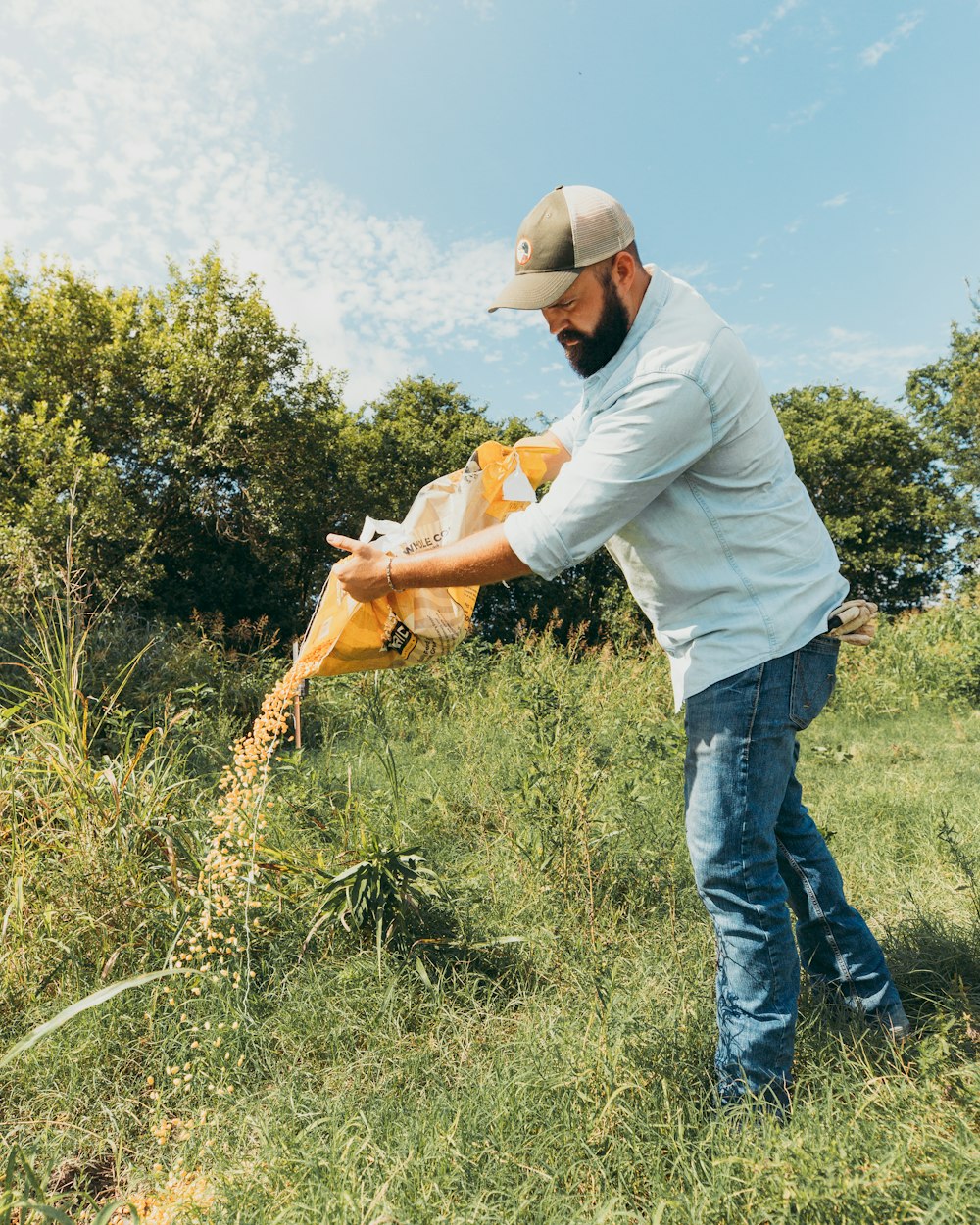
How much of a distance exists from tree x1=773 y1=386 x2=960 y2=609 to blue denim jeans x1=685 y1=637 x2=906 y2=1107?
20.7 m

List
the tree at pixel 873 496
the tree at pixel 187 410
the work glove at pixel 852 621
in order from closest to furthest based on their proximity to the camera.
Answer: the work glove at pixel 852 621 < the tree at pixel 187 410 < the tree at pixel 873 496

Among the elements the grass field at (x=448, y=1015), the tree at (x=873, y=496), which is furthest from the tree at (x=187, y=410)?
the tree at (x=873, y=496)

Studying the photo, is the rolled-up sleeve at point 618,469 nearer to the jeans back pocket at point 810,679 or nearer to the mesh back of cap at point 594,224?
the mesh back of cap at point 594,224

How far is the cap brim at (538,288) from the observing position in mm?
1849

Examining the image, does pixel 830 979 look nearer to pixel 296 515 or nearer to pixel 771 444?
pixel 771 444

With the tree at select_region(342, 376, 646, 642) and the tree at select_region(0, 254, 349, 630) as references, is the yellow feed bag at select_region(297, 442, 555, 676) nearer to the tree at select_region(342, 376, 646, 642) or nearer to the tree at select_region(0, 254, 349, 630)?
the tree at select_region(0, 254, 349, 630)

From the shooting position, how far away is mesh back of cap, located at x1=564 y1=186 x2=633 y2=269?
181cm

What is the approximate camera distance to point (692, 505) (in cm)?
191

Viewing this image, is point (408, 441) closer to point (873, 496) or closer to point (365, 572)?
point (365, 572)

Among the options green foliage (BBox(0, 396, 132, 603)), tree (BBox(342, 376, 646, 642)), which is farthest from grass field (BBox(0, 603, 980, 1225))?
tree (BBox(342, 376, 646, 642))

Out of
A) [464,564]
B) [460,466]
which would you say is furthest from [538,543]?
[460,466]

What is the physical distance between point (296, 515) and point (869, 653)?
7523 millimetres

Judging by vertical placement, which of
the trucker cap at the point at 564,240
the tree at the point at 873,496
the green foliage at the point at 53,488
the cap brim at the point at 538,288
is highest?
the green foliage at the point at 53,488

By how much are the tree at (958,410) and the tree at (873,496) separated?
30.0 inches
